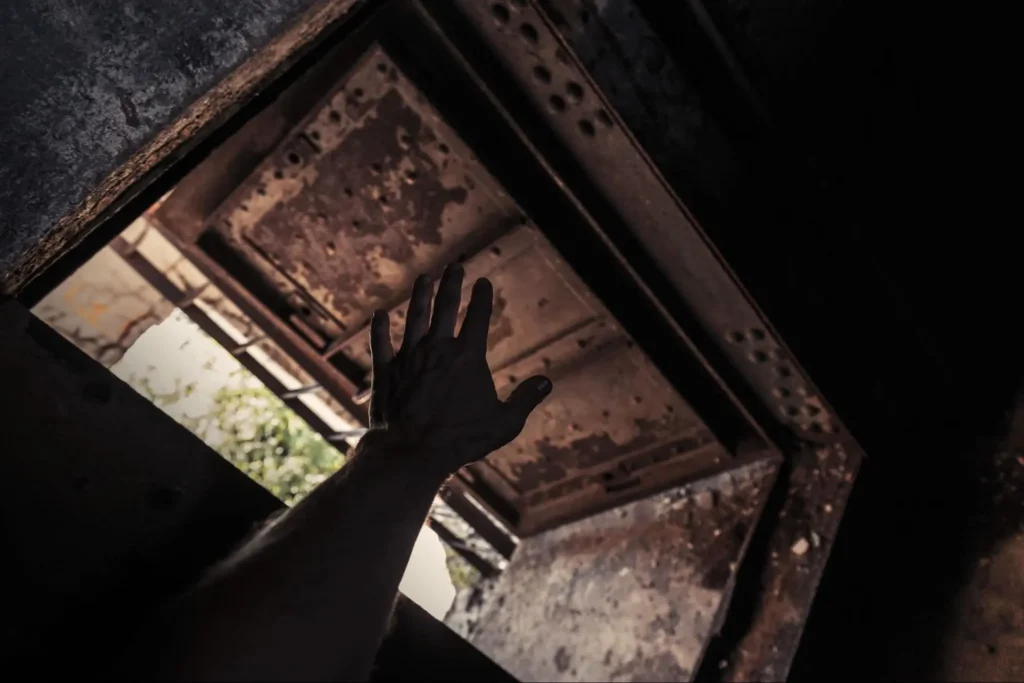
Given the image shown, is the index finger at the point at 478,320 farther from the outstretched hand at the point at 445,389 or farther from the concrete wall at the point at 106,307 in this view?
the concrete wall at the point at 106,307

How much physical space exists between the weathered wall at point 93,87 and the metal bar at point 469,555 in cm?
273

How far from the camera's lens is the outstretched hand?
3.19 feet

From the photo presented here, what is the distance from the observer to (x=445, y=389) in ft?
3.34

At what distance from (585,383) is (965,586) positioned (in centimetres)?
112

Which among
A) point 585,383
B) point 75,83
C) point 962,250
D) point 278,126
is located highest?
point 962,250

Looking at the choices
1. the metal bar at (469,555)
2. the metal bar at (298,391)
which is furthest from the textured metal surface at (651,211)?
the metal bar at (469,555)

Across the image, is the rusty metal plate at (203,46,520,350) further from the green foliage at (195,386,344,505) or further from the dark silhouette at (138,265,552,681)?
the green foliage at (195,386,344,505)

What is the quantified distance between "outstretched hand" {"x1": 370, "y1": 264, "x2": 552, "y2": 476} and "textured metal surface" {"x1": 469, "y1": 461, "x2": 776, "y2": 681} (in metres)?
1.11

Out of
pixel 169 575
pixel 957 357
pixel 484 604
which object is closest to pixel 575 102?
pixel 169 575

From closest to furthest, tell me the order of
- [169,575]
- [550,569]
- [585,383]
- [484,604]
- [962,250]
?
[169,575] → [962,250] → [585,383] → [550,569] → [484,604]

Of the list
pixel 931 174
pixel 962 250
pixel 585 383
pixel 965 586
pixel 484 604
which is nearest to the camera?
pixel 965 586

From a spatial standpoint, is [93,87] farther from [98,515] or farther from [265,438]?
[265,438]

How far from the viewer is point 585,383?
2.28 meters

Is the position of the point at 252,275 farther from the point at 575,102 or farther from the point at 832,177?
the point at 832,177
